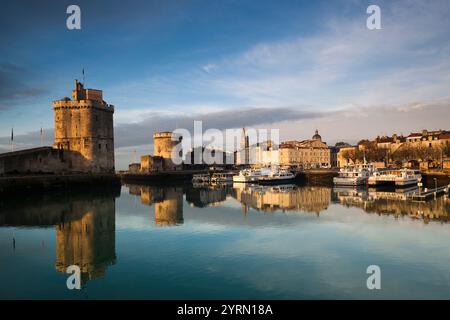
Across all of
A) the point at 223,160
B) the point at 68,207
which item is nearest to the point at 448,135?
the point at 223,160

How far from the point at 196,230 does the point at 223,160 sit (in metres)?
77.5

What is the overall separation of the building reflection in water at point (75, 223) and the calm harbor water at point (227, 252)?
2.0 inches

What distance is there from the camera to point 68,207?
23.0m

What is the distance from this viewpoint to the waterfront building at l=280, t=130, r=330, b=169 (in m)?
80.8

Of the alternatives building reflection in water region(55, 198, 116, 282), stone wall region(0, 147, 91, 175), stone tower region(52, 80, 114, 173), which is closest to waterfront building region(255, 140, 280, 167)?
stone tower region(52, 80, 114, 173)

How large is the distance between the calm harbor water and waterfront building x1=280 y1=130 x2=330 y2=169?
58.4 meters

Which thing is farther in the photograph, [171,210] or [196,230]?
[171,210]

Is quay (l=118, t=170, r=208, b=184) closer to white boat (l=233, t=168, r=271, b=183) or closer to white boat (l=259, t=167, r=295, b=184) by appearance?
white boat (l=233, t=168, r=271, b=183)

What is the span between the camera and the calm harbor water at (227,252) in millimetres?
8641

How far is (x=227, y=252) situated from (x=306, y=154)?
73325 mm

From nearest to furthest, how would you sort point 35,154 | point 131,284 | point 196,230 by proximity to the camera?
point 131,284 → point 196,230 → point 35,154

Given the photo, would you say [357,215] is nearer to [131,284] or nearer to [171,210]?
[171,210]

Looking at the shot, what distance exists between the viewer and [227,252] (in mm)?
12016
